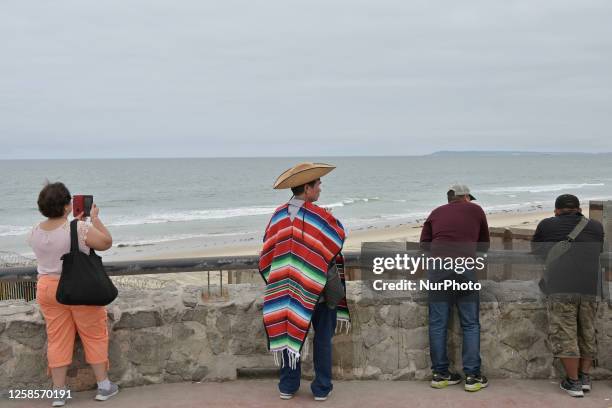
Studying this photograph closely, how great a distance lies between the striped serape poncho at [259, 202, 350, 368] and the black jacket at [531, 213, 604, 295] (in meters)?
1.43

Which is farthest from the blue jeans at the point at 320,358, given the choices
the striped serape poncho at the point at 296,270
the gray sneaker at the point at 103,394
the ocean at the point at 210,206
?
the ocean at the point at 210,206

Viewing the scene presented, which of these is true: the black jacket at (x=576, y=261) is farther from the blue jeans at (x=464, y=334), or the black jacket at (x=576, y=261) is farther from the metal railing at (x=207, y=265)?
the blue jeans at (x=464, y=334)

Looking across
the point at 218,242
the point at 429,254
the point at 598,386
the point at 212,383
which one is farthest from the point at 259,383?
the point at 218,242

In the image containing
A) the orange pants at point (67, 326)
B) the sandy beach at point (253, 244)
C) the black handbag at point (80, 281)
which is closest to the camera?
the black handbag at point (80, 281)

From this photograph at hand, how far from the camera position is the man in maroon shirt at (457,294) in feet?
14.5

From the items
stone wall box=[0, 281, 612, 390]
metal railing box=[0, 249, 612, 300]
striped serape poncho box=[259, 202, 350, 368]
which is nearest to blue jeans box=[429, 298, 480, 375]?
stone wall box=[0, 281, 612, 390]

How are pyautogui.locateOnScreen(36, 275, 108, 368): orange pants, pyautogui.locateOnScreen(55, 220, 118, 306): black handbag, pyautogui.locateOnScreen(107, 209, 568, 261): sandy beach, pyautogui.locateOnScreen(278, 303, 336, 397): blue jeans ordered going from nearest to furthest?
pyautogui.locateOnScreen(55, 220, 118, 306): black handbag < pyautogui.locateOnScreen(36, 275, 108, 368): orange pants < pyautogui.locateOnScreen(278, 303, 336, 397): blue jeans < pyautogui.locateOnScreen(107, 209, 568, 261): sandy beach

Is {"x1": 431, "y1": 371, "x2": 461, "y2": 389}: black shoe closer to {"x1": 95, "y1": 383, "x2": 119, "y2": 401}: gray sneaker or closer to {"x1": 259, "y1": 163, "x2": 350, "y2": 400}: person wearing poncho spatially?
{"x1": 259, "y1": 163, "x2": 350, "y2": 400}: person wearing poncho

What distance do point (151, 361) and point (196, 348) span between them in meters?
0.30

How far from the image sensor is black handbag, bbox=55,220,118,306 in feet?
12.6

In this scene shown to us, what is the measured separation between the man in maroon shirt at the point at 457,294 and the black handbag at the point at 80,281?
2.11m

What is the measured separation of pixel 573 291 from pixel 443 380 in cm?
103

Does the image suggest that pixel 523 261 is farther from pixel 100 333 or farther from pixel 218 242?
pixel 218 242

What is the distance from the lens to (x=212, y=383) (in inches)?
177
